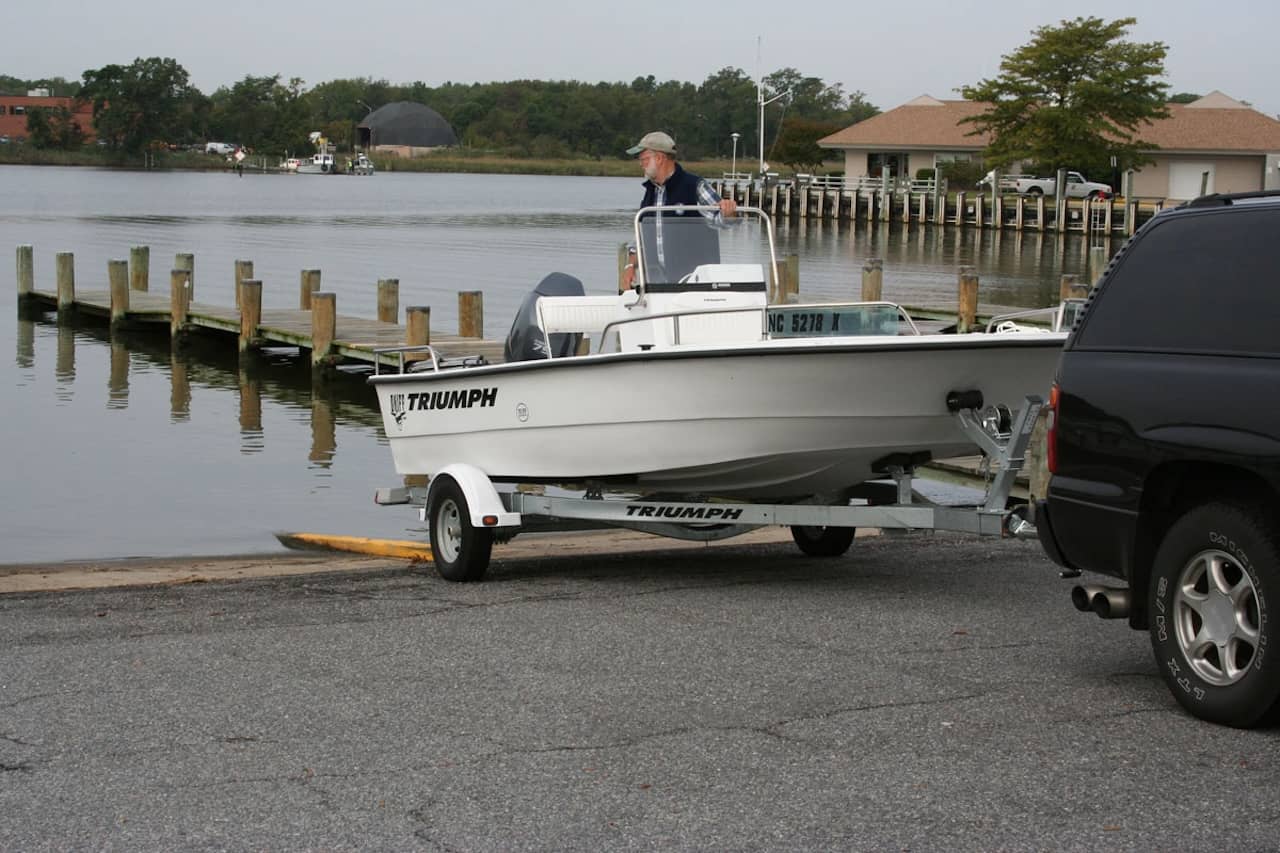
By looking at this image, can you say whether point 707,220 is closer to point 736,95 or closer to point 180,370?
point 180,370

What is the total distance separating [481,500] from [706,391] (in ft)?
5.80

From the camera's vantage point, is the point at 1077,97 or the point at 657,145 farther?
the point at 1077,97

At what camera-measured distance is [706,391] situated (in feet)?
28.8

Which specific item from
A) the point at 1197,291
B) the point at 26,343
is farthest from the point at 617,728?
the point at 26,343

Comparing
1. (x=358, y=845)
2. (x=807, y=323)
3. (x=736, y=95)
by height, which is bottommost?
(x=358, y=845)

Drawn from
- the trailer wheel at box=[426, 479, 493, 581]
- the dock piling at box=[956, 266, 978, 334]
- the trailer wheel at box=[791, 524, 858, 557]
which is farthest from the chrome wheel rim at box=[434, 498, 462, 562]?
the dock piling at box=[956, 266, 978, 334]

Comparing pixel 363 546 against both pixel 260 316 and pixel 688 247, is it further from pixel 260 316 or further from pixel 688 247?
pixel 260 316

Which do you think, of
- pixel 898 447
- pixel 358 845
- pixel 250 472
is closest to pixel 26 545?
pixel 250 472

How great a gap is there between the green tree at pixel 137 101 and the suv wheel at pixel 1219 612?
7739 inches

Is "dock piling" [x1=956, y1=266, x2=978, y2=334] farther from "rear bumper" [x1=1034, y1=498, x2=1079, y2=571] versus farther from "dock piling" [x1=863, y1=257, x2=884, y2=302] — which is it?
"rear bumper" [x1=1034, y1=498, x2=1079, y2=571]

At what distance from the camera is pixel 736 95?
565ft

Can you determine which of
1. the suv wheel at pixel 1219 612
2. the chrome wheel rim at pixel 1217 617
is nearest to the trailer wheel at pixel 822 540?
the suv wheel at pixel 1219 612

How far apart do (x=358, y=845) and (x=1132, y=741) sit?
8.85 feet

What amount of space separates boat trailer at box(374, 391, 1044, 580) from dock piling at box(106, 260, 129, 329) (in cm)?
2173
